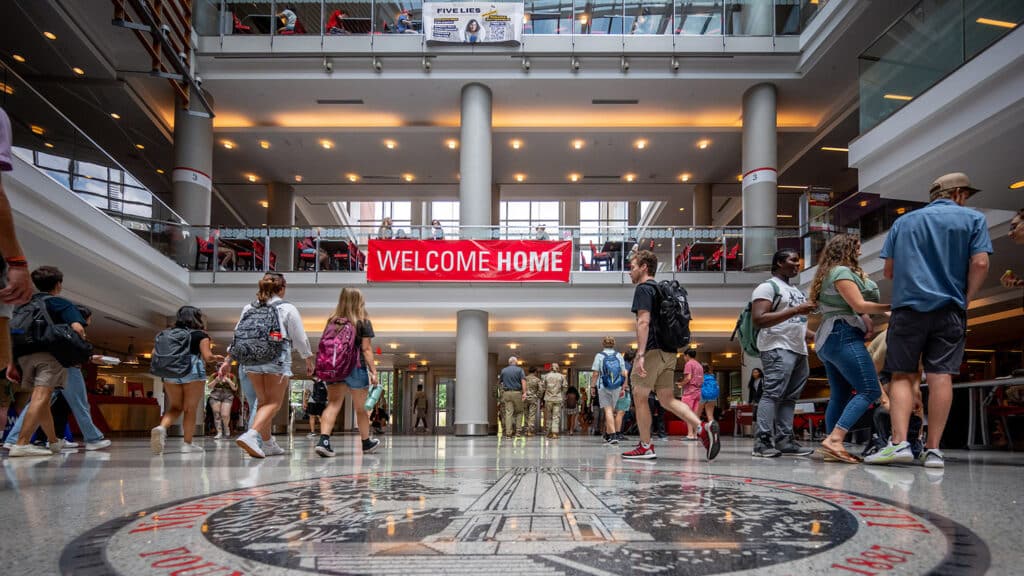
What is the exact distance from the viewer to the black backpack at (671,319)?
18.6 feet

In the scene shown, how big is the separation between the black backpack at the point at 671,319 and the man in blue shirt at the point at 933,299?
1483 millimetres

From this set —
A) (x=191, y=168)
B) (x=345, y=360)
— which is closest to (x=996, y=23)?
(x=345, y=360)

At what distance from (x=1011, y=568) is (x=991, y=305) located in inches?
598

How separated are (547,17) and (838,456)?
14588mm

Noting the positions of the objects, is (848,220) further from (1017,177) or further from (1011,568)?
(1011,568)

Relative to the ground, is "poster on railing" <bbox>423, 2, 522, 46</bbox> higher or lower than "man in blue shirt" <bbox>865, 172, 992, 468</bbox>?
higher

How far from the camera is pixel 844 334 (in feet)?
17.9

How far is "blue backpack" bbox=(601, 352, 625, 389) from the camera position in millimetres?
11172

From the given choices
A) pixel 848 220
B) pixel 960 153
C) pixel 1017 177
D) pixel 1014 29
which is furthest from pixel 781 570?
pixel 848 220

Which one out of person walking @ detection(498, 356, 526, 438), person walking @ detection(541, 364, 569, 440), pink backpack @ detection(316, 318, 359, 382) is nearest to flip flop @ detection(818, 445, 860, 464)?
pink backpack @ detection(316, 318, 359, 382)

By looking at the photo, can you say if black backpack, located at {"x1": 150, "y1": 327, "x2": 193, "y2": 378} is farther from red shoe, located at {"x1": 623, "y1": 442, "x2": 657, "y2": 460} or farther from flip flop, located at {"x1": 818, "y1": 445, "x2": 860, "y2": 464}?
flip flop, located at {"x1": 818, "y1": 445, "x2": 860, "y2": 464}

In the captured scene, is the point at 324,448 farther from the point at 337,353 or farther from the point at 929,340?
the point at 929,340

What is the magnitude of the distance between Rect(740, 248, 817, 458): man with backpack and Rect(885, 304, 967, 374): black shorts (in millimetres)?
1138

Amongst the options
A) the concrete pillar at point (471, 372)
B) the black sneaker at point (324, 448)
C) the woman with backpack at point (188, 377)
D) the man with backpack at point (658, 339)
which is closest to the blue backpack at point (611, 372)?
the man with backpack at point (658, 339)
